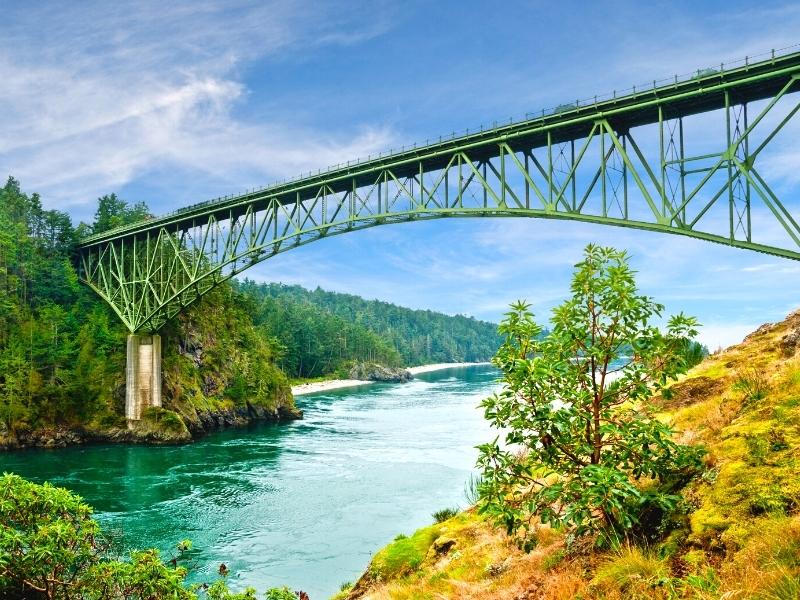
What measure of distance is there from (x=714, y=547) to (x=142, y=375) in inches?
2196

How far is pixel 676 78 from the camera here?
26.3 m

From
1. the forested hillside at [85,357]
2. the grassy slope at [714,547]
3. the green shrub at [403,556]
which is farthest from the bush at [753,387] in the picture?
the forested hillside at [85,357]

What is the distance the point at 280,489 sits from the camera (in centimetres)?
3522

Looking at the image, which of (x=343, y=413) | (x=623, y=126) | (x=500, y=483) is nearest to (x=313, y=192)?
(x=623, y=126)

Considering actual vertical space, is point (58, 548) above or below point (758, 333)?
below

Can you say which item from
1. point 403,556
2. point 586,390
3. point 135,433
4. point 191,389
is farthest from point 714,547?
point 191,389

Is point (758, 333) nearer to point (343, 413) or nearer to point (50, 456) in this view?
point (50, 456)

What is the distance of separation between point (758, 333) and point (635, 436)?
8855mm

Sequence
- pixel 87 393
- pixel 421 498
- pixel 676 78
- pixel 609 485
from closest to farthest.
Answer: pixel 609 485 → pixel 676 78 → pixel 421 498 → pixel 87 393

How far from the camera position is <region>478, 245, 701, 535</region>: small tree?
7449mm

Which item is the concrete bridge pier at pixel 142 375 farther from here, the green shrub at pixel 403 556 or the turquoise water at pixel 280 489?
the green shrub at pixel 403 556

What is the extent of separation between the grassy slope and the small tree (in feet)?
1.90

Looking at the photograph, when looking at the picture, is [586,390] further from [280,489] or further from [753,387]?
[280,489]

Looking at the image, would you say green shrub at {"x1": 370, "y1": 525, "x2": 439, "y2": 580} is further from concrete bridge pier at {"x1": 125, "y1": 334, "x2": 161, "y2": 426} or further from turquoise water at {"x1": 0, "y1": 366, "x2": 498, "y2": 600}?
concrete bridge pier at {"x1": 125, "y1": 334, "x2": 161, "y2": 426}
